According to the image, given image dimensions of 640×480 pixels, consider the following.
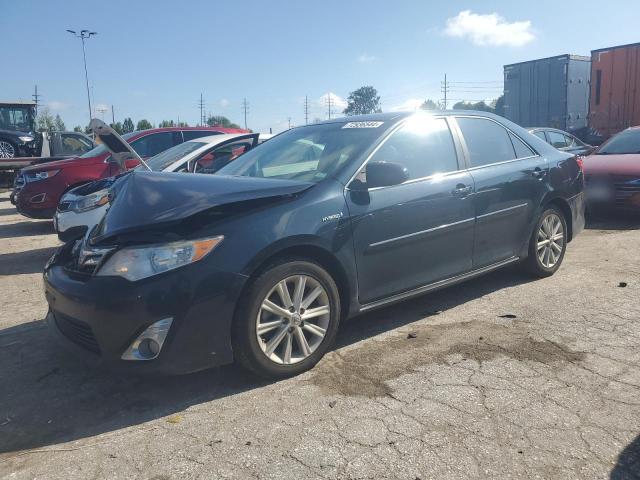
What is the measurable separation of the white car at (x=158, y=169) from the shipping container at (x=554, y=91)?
10522mm

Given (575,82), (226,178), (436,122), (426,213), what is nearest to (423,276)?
(426,213)

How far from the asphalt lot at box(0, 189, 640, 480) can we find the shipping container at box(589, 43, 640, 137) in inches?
447

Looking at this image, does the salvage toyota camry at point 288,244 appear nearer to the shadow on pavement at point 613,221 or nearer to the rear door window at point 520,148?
the rear door window at point 520,148

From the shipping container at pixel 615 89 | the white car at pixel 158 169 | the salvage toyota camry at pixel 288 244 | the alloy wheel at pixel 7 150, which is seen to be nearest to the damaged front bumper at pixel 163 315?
the salvage toyota camry at pixel 288 244

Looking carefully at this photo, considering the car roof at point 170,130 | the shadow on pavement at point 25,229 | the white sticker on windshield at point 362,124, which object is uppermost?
the car roof at point 170,130

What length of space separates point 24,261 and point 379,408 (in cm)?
583

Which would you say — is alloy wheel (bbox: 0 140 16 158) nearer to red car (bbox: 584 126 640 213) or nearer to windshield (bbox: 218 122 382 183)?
windshield (bbox: 218 122 382 183)

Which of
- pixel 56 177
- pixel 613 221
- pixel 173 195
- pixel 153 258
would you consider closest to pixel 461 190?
pixel 173 195

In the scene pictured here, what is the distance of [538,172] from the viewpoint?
195 inches

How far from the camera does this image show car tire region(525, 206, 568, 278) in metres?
5.02

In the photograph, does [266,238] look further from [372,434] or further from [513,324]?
[513,324]

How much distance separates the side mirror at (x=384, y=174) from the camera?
3.58 m

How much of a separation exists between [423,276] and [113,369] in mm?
2191

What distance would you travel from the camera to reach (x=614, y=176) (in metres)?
7.68
